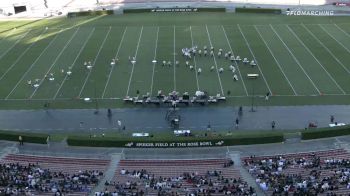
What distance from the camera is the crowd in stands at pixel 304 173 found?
115ft

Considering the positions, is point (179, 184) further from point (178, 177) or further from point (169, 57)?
point (169, 57)

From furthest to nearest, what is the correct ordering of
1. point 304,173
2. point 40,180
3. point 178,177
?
point 304,173 → point 178,177 → point 40,180

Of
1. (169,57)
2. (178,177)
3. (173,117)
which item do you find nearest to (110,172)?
(178,177)

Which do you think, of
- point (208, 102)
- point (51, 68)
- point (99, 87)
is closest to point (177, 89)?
point (208, 102)

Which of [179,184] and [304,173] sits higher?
[179,184]

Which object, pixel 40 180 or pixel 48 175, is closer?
pixel 40 180

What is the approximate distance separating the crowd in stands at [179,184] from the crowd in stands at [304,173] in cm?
185

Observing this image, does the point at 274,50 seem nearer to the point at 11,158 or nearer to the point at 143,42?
the point at 143,42

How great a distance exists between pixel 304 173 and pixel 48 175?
1886 centimetres

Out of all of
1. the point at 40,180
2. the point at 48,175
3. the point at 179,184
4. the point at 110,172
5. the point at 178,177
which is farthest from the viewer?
the point at 110,172

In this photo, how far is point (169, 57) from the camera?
69.6 m

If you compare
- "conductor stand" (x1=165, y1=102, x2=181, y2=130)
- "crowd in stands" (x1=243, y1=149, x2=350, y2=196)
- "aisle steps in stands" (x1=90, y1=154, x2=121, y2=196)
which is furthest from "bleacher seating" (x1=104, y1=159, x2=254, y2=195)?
"conductor stand" (x1=165, y1=102, x2=181, y2=130)

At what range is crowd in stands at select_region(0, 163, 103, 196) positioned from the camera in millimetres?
35938

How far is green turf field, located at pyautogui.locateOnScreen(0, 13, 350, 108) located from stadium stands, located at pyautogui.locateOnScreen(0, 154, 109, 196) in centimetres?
1459
